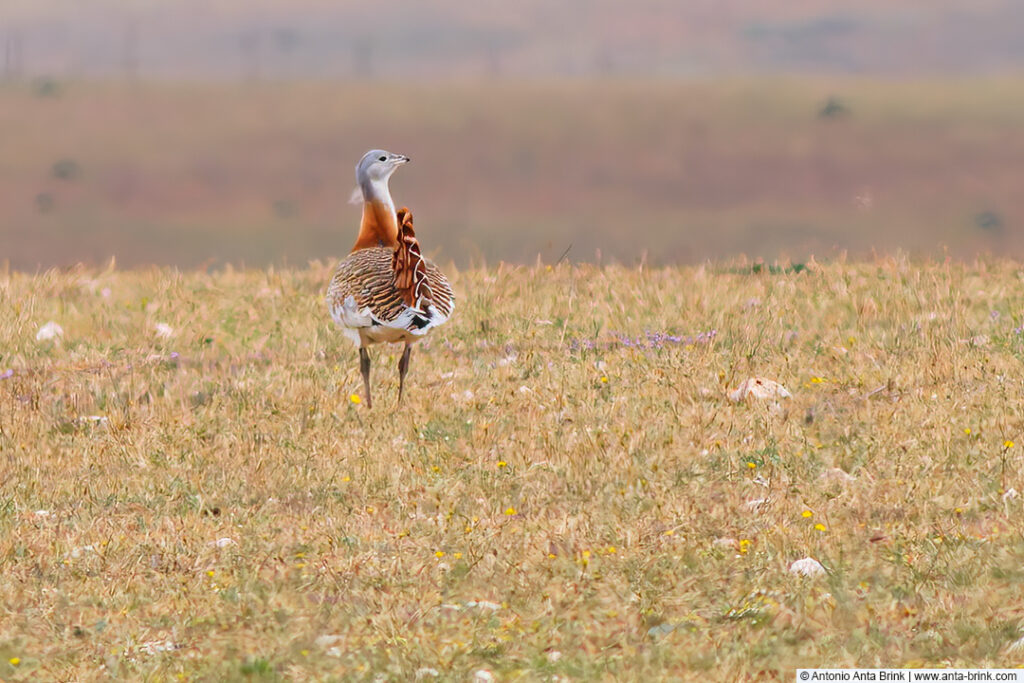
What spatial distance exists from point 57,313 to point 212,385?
4.91 metres

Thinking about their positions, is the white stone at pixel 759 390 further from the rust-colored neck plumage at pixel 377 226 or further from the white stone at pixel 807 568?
the white stone at pixel 807 568

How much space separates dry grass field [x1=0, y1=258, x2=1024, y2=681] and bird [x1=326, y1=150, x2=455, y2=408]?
2.13ft

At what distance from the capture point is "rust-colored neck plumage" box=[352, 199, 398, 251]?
11.6 meters

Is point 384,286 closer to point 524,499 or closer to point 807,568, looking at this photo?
point 524,499

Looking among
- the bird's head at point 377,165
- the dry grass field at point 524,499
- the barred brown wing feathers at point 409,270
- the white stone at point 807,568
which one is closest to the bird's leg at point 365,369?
the dry grass field at point 524,499

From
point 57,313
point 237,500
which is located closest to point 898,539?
point 237,500

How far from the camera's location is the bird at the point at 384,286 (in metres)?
10.2

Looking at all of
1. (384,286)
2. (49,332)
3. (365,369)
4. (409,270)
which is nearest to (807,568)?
(409,270)

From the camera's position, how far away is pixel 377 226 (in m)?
11.7

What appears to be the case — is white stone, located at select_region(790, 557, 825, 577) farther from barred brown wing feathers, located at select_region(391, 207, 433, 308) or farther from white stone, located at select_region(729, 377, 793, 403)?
barred brown wing feathers, located at select_region(391, 207, 433, 308)

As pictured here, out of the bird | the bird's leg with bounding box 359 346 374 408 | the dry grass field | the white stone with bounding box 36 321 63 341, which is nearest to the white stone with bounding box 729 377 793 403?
the dry grass field

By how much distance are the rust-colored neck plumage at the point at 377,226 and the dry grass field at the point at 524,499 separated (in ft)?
4.05

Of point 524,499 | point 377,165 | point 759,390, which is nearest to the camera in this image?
point 524,499

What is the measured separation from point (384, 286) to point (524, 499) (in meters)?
2.82
